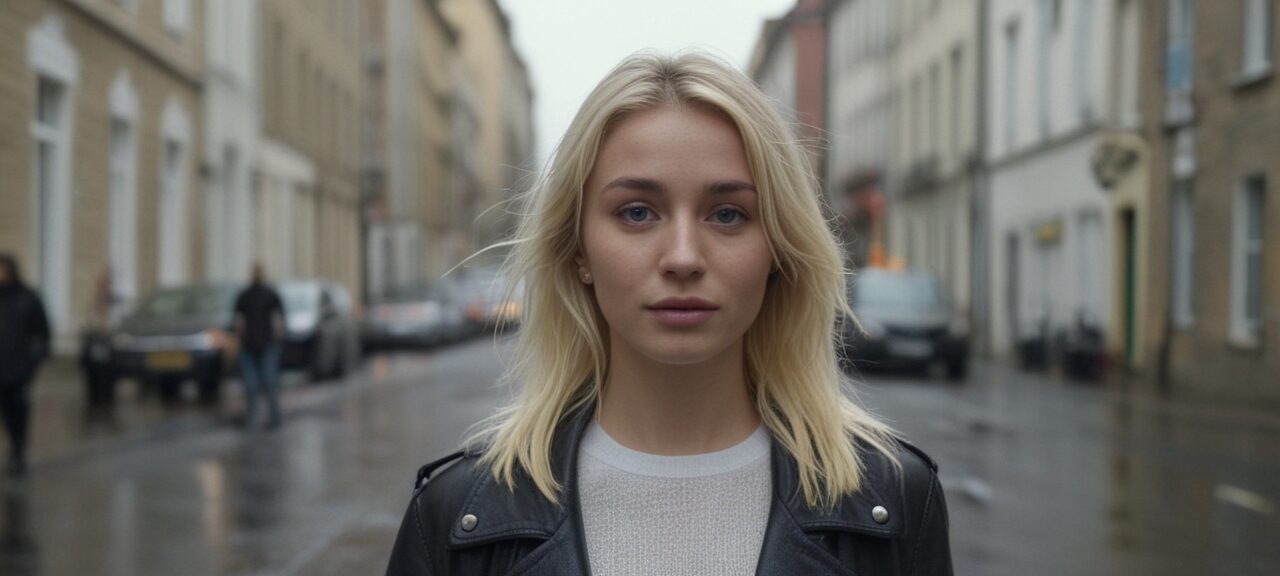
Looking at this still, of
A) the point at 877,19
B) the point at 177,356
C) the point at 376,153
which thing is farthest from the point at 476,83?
the point at 177,356

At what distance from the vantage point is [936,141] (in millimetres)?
45375

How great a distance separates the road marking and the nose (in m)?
9.22

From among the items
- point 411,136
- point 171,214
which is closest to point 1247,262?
point 171,214

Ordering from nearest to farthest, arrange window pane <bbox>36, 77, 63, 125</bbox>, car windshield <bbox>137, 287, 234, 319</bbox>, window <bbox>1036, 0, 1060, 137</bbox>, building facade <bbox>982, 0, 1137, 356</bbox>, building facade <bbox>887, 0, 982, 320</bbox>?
car windshield <bbox>137, 287, 234, 319</bbox> < window pane <bbox>36, 77, 63, 125</bbox> < building facade <bbox>982, 0, 1137, 356</bbox> < window <bbox>1036, 0, 1060, 137</bbox> < building facade <bbox>887, 0, 982, 320</bbox>

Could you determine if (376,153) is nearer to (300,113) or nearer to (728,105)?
(300,113)

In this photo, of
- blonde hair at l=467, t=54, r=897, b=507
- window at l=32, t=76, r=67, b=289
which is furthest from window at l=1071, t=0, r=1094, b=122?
blonde hair at l=467, t=54, r=897, b=507

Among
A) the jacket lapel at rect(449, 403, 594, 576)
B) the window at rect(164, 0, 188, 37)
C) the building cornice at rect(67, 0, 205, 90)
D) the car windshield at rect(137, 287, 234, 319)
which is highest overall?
the window at rect(164, 0, 188, 37)

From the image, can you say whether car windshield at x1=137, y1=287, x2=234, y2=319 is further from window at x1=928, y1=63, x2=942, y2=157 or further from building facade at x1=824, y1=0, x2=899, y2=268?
building facade at x1=824, y1=0, x2=899, y2=268

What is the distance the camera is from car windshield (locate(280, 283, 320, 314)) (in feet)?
80.4

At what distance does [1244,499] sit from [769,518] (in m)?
9.85

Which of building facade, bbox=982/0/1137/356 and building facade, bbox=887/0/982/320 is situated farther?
building facade, bbox=887/0/982/320

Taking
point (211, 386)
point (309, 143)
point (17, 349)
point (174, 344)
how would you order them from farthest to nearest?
point (309, 143), point (211, 386), point (174, 344), point (17, 349)

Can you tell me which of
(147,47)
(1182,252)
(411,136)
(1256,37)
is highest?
(411,136)

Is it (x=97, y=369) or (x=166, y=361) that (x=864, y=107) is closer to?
(x=166, y=361)
